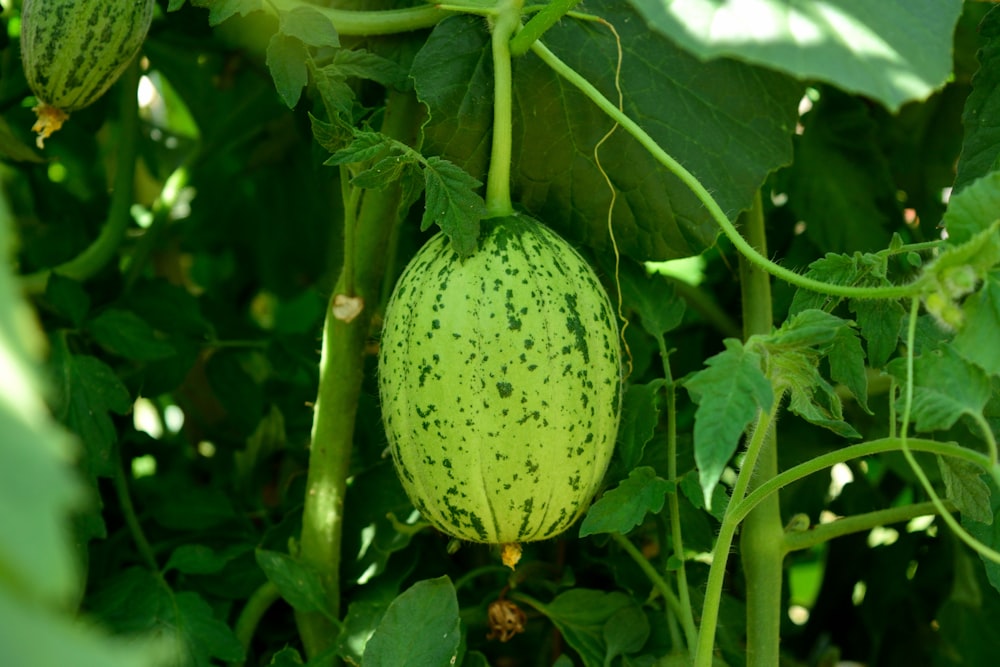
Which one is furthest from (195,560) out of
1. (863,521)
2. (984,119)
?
(984,119)

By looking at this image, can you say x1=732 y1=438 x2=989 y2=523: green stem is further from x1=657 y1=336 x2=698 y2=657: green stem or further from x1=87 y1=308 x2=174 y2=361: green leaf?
x1=87 y1=308 x2=174 y2=361: green leaf

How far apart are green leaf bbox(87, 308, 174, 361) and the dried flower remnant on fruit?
44 centimetres

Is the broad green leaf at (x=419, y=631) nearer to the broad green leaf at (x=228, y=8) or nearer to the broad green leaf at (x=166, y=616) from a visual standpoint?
the broad green leaf at (x=166, y=616)

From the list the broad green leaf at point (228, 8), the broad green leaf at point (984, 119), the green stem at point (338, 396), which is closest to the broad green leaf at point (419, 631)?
the green stem at point (338, 396)

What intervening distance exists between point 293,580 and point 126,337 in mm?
324

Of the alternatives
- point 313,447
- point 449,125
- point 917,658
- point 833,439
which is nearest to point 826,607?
point 917,658

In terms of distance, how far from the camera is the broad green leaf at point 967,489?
871 mm

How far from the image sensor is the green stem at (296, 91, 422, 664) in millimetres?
1094

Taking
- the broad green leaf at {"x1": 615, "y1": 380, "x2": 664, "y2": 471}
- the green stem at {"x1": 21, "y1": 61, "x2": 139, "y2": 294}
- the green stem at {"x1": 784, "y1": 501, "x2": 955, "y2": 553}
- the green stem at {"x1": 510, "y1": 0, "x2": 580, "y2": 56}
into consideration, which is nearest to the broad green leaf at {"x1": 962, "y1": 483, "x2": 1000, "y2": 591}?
the green stem at {"x1": 784, "y1": 501, "x2": 955, "y2": 553}

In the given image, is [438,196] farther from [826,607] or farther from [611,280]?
[826,607]

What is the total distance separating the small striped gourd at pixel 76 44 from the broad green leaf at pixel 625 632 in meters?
0.70

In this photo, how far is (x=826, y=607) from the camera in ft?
5.57

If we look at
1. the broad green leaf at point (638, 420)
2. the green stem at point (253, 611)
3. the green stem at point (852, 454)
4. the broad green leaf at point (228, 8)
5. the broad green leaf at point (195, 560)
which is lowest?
the green stem at point (253, 611)

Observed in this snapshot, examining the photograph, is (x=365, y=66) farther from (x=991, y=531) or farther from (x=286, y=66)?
(x=991, y=531)
